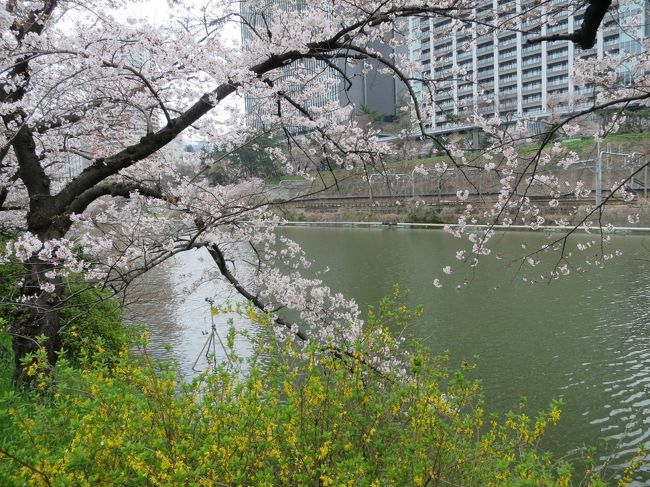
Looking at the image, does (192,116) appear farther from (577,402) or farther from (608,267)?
(608,267)

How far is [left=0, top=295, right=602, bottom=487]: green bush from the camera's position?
5.93 feet

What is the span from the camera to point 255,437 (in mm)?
2043

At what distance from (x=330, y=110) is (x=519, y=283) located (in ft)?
31.8

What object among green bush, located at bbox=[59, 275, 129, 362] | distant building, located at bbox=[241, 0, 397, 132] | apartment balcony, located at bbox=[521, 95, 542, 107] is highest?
apartment balcony, located at bbox=[521, 95, 542, 107]

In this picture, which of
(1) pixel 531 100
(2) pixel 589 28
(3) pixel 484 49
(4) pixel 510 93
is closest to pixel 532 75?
(1) pixel 531 100

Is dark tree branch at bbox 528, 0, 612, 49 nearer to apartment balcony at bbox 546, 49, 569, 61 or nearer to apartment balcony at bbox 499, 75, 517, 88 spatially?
apartment balcony at bbox 546, 49, 569, 61

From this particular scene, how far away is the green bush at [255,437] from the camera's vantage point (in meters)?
1.81

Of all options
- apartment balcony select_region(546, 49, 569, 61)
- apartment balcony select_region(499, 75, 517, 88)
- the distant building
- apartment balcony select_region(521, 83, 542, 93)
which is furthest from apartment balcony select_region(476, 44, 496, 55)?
the distant building

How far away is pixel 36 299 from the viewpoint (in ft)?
12.3

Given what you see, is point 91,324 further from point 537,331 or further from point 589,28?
point 537,331

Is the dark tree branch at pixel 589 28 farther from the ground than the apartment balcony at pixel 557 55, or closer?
closer

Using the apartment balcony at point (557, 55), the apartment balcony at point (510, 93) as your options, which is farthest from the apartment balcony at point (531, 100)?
the apartment balcony at point (557, 55)

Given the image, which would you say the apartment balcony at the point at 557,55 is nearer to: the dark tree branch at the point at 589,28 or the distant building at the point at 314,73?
the distant building at the point at 314,73

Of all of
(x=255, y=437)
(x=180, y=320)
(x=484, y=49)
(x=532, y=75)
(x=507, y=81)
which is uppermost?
(x=484, y=49)
